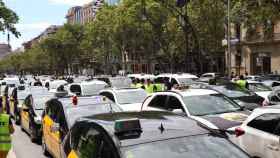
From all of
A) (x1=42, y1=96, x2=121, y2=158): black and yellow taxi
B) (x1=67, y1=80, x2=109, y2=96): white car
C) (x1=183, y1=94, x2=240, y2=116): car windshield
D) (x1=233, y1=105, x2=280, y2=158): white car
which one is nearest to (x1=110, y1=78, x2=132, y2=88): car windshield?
(x1=67, y1=80, x2=109, y2=96): white car

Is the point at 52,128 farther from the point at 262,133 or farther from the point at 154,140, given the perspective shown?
the point at 154,140

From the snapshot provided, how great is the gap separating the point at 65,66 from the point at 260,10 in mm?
75258

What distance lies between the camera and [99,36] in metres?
65.4

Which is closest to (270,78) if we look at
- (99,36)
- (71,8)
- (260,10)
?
(260,10)

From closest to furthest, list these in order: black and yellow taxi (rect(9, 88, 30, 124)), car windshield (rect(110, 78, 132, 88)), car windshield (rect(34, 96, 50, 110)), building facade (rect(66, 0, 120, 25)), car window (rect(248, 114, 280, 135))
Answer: car window (rect(248, 114, 280, 135)) < car windshield (rect(34, 96, 50, 110)) < black and yellow taxi (rect(9, 88, 30, 124)) < car windshield (rect(110, 78, 132, 88)) < building facade (rect(66, 0, 120, 25))

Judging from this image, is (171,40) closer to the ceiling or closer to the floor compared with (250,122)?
closer to the ceiling

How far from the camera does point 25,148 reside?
1427 centimetres

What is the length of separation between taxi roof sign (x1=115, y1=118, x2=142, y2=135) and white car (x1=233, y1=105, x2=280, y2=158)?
10.3 feet

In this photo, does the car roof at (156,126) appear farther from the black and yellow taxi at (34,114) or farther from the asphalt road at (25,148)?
the black and yellow taxi at (34,114)

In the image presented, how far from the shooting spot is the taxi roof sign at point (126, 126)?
500 centimetres

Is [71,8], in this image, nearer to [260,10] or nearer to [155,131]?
[260,10]

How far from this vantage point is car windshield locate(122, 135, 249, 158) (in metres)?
4.84

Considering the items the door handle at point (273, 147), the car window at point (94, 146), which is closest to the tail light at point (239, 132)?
the door handle at point (273, 147)

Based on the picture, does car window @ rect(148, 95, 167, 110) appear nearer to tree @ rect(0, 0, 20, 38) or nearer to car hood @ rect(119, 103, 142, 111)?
car hood @ rect(119, 103, 142, 111)
